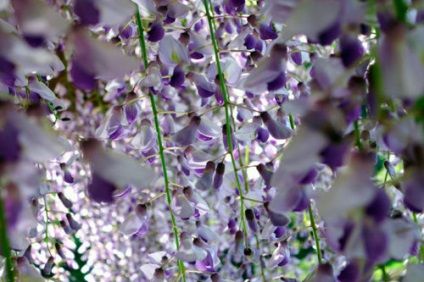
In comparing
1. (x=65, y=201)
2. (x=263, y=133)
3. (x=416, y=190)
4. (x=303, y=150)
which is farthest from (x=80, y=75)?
(x=65, y=201)

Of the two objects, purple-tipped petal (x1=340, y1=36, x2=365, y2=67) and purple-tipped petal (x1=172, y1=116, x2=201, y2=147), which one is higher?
purple-tipped petal (x1=340, y1=36, x2=365, y2=67)

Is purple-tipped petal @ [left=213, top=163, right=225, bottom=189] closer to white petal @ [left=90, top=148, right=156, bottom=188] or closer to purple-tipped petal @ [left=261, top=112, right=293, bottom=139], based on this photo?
purple-tipped petal @ [left=261, top=112, right=293, bottom=139]

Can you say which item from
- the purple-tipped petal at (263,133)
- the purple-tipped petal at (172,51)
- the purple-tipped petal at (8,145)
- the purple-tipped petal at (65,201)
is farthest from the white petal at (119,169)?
the purple-tipped petal at (65,201)

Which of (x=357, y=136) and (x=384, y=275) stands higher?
(x=357, y=136)

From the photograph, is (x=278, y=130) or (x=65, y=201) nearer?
(x=278, y=130)

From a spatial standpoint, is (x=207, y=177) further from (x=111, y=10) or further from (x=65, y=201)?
(x=111, y=10)

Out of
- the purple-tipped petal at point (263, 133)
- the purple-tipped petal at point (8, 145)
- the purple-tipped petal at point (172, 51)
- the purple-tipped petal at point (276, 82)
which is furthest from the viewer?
the purple-tipped petal at point (263, 133)

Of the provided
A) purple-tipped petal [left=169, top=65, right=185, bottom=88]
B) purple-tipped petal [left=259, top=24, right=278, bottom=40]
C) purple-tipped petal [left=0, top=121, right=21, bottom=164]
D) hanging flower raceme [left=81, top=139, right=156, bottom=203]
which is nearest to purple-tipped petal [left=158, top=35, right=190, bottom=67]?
purple-tipped petal [left=169, top=65, right=185, bottom=88]

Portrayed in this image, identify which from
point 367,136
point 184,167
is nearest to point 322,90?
point 367,136

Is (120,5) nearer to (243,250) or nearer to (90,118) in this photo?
(243,250)

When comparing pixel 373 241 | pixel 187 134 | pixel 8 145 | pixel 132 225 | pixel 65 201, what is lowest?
pixel 65 201

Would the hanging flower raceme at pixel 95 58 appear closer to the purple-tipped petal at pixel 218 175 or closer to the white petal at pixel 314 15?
the white petal at pixel 314 15
